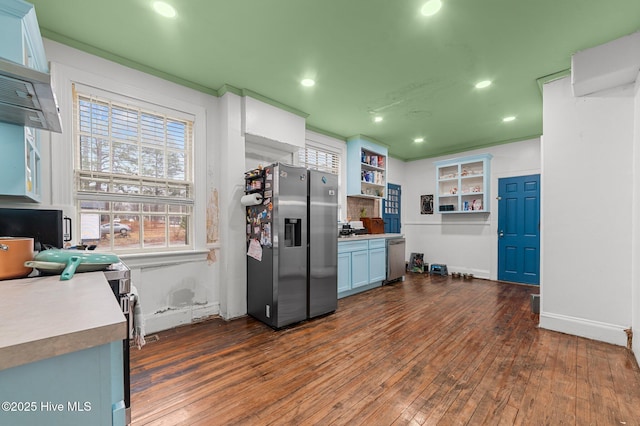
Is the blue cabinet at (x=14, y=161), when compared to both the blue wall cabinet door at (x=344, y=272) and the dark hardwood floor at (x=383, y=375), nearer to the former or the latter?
the dark hardwood floor at (x=383, y=375)

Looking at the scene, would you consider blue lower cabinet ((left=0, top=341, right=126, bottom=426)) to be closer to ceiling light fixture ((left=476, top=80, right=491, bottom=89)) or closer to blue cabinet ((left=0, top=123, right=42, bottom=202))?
blue cabinet ((left=0, top=123, right=42, bottom=202))

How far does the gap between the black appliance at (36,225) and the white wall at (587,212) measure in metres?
4.77

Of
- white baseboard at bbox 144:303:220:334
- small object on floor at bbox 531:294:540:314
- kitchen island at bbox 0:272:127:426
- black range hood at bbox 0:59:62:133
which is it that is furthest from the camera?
small object on floor at bbox 531:294:540:314

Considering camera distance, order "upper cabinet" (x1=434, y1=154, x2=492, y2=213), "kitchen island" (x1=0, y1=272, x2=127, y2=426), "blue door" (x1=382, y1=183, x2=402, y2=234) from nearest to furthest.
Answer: "kitchen island" (x1=0, y1=272, x2=127, y2=426), "upper cabinet" (x1=434, y1=154, x2=492, y2=213), "blue door" (x1=382, y1=183, x2=402, y2=234)

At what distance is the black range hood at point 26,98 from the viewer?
1077 mm

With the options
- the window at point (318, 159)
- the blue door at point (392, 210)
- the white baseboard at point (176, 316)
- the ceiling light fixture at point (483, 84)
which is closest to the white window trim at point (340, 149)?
the window at point (318, 159)

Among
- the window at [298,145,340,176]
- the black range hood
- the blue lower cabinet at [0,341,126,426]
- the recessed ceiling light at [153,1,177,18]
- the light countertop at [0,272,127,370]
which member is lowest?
the blue lower cabinet at [0,341,126,426]

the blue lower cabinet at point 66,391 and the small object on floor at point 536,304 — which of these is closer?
the blue lower cabinet at point 66,391

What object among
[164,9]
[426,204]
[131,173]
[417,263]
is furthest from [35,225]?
[426,204]

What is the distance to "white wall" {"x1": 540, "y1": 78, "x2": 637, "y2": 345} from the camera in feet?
8.60

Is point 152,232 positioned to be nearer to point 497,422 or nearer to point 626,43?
point 497,422

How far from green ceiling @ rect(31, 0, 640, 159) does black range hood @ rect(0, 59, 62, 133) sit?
1.15 meters

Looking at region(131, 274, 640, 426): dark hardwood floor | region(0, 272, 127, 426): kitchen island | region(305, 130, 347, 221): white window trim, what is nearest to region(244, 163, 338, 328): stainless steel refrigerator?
region(131, 274, 640, 426): dark hardwood floor

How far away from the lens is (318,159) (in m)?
4.95
